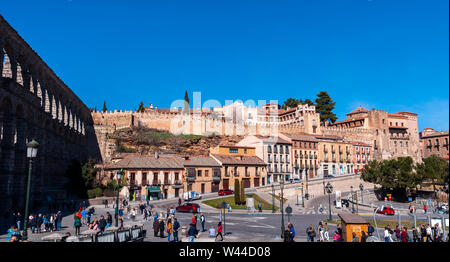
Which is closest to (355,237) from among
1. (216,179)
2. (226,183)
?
(216,179)

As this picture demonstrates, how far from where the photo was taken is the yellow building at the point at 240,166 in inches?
2296

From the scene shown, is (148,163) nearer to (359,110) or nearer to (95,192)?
(95,192)

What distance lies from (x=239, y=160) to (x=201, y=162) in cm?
858

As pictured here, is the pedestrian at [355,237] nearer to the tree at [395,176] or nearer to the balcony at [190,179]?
the balcony at [190,179]

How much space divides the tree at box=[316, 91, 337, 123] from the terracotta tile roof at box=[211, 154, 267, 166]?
4482 centimetres

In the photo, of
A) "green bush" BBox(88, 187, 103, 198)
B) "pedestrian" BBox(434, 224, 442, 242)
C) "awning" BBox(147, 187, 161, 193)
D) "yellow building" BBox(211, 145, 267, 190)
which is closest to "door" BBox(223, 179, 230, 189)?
"yellow building" BBox(211, 145, 267, 190)

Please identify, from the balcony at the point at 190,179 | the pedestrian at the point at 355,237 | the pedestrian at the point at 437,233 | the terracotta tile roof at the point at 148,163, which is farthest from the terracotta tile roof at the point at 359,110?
the pedestrian at the point at 355,237

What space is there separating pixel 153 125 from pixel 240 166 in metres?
37.9

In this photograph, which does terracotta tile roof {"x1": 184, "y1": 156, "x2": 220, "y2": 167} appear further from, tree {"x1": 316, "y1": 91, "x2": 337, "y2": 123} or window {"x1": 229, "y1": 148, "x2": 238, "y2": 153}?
tree {"x1": 316, "y1": 91, "x2": 337, "y2": 123}

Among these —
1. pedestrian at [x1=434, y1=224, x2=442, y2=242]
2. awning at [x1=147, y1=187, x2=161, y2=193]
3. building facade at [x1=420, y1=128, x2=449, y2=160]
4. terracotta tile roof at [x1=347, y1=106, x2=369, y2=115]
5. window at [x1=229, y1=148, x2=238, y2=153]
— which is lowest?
pedestrian at [x1=434, y1=224, x2=442, y2=242]

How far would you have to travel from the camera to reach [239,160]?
61.7 m

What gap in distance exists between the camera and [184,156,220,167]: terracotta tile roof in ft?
182

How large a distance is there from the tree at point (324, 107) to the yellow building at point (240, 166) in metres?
43.6

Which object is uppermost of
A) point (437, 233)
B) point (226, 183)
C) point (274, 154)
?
point (274, 154)
